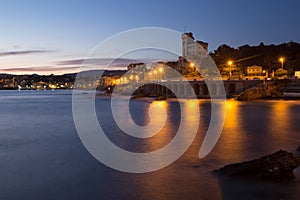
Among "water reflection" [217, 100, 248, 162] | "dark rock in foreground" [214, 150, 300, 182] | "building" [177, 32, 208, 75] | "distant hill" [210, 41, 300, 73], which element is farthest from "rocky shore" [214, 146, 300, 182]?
"building" [177, 32, 208, 75]

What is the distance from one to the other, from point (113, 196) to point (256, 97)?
37603 mm

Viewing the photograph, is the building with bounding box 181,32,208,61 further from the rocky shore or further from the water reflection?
the rocky shore

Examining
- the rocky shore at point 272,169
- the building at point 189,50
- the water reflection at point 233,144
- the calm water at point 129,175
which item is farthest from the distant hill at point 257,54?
the rocky shore at point 272,169

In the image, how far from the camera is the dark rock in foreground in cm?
734

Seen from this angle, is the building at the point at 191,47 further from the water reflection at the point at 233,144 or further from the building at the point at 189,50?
the water reflection at the point at 233,144

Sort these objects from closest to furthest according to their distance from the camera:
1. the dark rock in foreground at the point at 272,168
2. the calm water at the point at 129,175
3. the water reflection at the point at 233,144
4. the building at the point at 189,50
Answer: the calm water at the point at 129,175
the dark rock in foreground at the point at 272,168
the water reflection at the point at 233,144
the building at the point at 189,50

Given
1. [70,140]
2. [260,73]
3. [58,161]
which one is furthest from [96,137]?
[260,73]

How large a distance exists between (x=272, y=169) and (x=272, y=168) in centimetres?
2

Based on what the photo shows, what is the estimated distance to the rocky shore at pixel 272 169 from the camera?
734 centimetres

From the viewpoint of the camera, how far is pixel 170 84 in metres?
61.6

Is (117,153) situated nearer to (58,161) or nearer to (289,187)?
(58,161)

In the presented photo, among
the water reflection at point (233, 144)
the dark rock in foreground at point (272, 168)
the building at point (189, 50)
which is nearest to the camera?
the dark rock in foreground at point (272, 168)

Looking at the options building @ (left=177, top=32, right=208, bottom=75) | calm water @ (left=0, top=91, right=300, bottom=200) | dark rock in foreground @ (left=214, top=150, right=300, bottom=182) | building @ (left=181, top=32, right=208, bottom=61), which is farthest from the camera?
building @ (left=181, top=32, right=208, bottom=61)

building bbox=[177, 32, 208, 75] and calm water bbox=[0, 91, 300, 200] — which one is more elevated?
building bbox=[177, 32, 208, 75]
